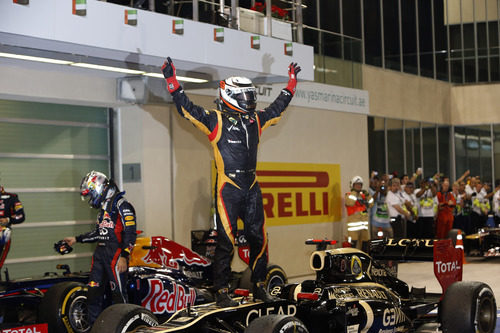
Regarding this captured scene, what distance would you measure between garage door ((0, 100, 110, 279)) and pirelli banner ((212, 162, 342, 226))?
3.30 meters

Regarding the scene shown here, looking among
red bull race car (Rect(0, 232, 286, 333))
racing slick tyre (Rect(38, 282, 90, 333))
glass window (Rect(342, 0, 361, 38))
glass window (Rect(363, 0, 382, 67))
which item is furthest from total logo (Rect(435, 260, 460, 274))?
glass window (Rect(363, 0, 382, 67))

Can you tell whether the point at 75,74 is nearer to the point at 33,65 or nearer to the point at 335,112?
the point at 33,65

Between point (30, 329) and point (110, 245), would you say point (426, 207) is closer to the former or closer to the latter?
point (110, 245)

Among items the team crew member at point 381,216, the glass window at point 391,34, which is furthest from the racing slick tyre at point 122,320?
the glass window at point 391,34

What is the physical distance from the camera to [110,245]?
8562 millimetres

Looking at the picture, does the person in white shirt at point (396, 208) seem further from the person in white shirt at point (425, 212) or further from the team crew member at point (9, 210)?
the team crew member at point (9, 210)

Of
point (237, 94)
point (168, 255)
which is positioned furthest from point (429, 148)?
point (237, 94)

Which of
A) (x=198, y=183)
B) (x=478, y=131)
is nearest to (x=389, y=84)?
(x=478, y=131)

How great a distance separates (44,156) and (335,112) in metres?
6.85

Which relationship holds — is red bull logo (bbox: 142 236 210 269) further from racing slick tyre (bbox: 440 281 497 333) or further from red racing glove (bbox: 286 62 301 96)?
racing slick tyre (bbox: 440 281 497 333)

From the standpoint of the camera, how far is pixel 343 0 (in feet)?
65.1

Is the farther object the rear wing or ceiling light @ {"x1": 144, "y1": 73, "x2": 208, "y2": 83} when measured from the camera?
ceiling light @ {"x1": 144, "y1": 73, "x2": 208, "y2": 83}

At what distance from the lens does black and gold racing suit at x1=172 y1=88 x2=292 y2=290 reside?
730 centimetres

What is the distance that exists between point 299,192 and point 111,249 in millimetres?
7680
